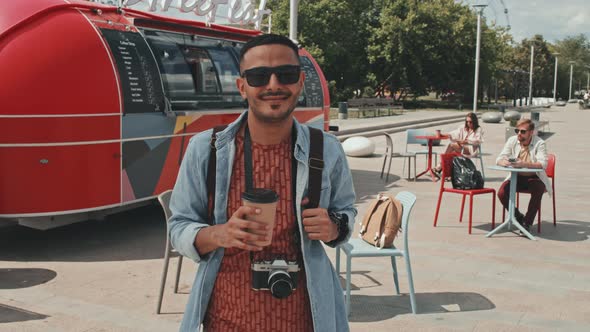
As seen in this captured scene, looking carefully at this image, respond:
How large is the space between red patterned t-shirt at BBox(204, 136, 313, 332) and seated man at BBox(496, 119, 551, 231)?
21.7ft

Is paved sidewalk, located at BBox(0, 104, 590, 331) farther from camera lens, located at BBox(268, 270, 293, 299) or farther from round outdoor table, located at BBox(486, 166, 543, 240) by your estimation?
camera lens, located at BBox(268, 270, 293, 299)

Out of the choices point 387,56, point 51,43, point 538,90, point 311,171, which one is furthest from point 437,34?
point 538,90

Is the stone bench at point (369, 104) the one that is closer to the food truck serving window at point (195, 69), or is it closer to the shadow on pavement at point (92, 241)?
the food truck serving window at point (195, 69)

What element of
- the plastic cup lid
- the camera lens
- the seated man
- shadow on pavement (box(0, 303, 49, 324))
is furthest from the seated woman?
the plastic cup lid

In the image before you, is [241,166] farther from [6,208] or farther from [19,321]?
[6,208]

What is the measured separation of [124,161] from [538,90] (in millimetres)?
105009

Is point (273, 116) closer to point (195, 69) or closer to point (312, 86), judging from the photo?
point (195, 69)

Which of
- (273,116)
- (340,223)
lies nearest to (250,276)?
(340,223)

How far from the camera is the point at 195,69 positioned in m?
8.18

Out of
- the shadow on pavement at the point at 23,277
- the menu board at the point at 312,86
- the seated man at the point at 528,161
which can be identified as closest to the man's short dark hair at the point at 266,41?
the shadow on pavement at the point at 23,277

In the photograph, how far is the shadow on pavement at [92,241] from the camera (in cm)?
697

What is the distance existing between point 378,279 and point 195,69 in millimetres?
3527

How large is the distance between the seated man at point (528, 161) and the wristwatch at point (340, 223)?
6.47 meters

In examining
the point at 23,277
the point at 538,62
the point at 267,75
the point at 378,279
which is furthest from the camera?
the point at 538,62
